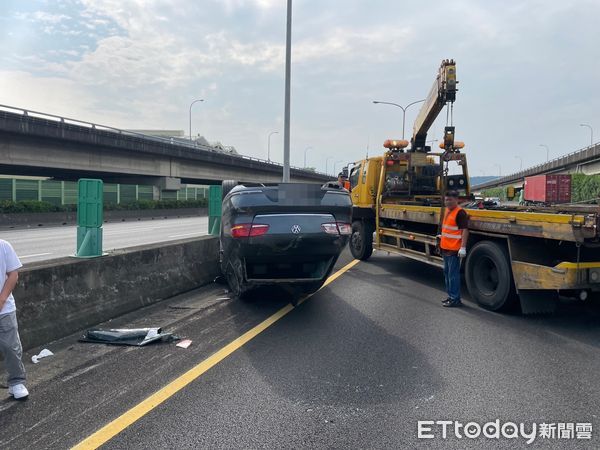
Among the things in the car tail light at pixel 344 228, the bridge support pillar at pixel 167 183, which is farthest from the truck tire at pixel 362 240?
the bridge support pillar at pixel 167 183

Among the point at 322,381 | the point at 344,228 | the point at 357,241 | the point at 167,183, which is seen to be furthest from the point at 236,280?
the point at 167,183

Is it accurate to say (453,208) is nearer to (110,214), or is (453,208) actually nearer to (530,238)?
(530,238)

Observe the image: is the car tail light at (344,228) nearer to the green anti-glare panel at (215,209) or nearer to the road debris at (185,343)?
the road debris at (185,343)

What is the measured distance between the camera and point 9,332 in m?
3.86

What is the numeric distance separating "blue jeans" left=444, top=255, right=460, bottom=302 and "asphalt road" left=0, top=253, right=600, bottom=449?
0.51 metres

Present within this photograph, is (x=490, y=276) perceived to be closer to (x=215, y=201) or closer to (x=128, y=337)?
(x=128, y=337)

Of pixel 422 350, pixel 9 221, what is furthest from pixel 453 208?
pixel 9 221

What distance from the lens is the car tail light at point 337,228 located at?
20.6 ft

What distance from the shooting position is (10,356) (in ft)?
12.5

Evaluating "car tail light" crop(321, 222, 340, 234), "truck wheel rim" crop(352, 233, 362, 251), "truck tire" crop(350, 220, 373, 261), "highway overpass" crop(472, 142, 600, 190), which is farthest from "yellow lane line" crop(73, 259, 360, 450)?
"highway overpass" crop(472, 142, 600, 190)

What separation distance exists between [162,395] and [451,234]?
5143 mm

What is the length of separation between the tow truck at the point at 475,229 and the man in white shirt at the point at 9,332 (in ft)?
18.7

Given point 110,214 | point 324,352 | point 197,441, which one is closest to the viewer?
point 197,441

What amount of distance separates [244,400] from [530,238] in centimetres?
456
